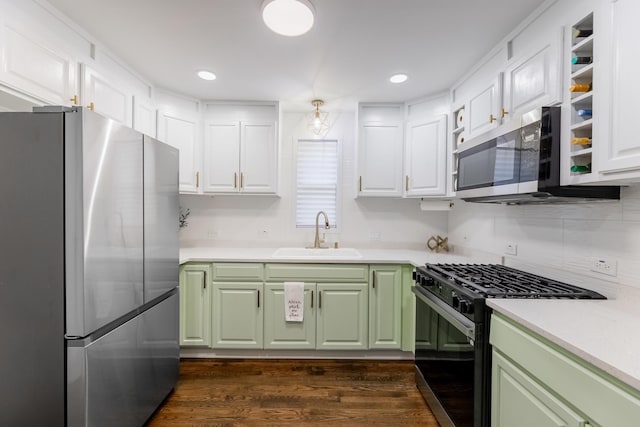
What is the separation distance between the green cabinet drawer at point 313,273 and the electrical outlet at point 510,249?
109cm

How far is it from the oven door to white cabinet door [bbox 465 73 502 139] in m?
1.21

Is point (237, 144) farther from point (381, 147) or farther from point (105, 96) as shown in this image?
point (381, 147)

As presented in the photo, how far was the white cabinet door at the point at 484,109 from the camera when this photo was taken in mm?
1867

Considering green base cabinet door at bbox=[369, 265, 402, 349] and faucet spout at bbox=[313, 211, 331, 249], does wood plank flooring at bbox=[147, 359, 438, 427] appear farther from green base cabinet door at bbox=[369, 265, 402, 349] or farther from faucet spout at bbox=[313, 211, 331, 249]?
faucet spout at bbox=[313, 211, 331, 249]

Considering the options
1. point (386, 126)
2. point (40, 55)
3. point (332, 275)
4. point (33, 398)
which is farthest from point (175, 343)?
point (386, 126)

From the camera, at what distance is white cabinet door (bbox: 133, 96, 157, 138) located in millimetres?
2314

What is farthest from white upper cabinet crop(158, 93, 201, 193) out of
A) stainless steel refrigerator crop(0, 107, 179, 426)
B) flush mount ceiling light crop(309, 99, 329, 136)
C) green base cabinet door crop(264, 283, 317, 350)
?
stainless steel refrigerator crop(0, 107, 179, 426)

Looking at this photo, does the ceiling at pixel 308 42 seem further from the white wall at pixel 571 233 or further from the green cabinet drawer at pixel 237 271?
the green cabinet drawer at pixel 237 271

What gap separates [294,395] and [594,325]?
1.80 meters

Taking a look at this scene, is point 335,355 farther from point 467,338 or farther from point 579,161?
point 579,161

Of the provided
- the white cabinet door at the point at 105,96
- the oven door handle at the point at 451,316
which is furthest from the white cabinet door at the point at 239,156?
the oven door handle at the point at 451,316

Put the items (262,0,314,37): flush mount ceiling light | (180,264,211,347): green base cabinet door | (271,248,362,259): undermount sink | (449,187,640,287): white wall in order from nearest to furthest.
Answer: (449,187,640,287): white wall, (262,0,314,37): flush mount ceiling light, (180,264,211,347): green base cabinet door, (271,248,362,259): undermount sink

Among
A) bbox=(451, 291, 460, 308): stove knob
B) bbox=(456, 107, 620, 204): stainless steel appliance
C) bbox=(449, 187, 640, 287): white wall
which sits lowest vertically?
bbox=(451, 291, 460, 308): stove knob

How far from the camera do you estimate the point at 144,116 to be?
2.43 meters
